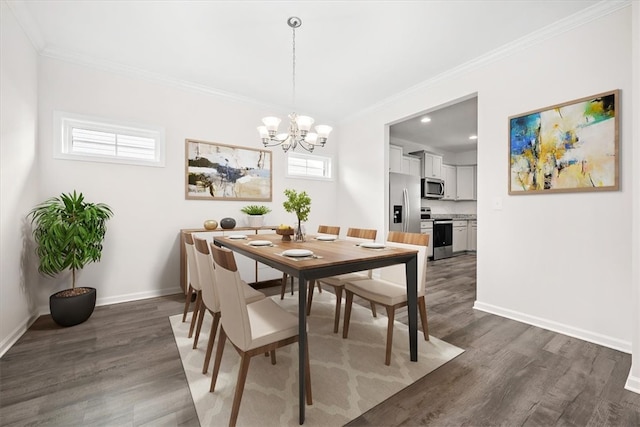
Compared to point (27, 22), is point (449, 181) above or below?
below

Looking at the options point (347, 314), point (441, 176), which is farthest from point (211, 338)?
point (441, 176)

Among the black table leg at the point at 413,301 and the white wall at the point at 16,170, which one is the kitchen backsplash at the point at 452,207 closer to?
the black table leg at the point at 413,301

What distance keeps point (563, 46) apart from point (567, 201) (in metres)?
1.40

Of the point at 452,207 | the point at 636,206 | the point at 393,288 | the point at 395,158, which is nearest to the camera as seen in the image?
the point at 636,206

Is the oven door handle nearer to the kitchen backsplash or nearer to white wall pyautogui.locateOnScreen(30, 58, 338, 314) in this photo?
the kitchen backsplash

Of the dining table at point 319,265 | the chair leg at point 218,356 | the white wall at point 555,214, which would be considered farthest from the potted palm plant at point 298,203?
the white wall at point 555,214

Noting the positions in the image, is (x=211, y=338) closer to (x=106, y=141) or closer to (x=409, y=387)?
(x=409, y=387)

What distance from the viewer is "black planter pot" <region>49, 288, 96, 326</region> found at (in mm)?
2434

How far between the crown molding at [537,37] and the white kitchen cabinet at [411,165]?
219cm

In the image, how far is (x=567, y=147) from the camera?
2373 mm

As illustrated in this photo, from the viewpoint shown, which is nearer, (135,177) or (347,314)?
(347,314)

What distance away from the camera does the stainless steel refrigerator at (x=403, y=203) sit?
4820 millimetres

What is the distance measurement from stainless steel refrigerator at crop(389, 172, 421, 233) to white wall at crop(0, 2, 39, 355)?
180 inches

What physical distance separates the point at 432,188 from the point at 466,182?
145 cm
